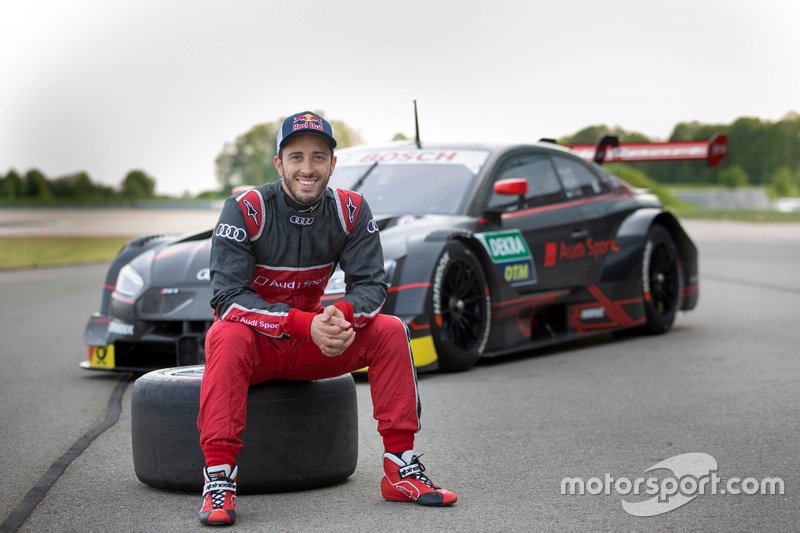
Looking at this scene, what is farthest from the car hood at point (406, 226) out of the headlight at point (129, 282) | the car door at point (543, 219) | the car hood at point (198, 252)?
the headlight at point (129, 282)

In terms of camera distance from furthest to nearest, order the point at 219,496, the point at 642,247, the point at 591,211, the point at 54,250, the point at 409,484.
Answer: the point at 54,250 → the point at 642,247 → the point at 591,211 → the point at 409,484 → the point at 219,496

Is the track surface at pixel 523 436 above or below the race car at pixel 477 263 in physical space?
below

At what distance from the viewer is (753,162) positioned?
10444cm

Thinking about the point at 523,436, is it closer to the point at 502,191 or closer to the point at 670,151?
the point at 502,191

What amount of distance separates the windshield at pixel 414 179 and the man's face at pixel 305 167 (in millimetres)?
3763

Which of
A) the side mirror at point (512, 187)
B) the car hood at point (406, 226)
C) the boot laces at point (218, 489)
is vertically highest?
the side mirror at point (512, 187)

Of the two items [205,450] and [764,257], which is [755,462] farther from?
[764,257]

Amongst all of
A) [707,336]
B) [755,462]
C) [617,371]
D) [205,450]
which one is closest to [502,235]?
[617,371]

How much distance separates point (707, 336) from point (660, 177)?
11775cm

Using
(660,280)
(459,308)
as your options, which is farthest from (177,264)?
(660,280)

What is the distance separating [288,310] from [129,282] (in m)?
3.59

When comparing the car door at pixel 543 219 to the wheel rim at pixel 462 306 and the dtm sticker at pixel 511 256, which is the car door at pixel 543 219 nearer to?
the dtm sticker at pixel 511 256

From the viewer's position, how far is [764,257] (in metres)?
22.5

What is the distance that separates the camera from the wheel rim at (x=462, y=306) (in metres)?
8.01
